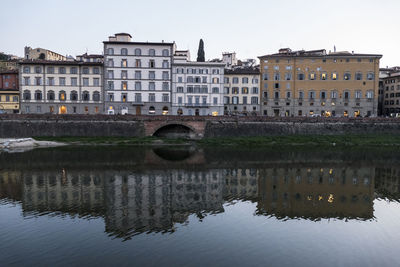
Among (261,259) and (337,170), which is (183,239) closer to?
(261,259)

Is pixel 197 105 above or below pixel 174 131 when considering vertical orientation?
above

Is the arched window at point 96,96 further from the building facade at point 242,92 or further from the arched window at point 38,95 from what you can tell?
the building facade at point 242,92

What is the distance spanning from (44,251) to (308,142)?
55403 mm

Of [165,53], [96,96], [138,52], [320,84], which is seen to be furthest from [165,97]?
[320,84]

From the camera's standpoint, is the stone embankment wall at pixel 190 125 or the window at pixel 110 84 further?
the window at pixel 110 84

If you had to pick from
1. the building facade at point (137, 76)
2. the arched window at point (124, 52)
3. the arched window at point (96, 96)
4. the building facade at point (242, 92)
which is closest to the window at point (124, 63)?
the building facade at point (137, 76)

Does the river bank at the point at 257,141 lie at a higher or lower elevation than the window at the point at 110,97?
lower

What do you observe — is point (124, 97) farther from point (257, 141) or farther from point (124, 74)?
point (257, 141)

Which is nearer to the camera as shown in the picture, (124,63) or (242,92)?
(124,63)

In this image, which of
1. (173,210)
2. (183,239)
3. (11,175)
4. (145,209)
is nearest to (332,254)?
(183,239)

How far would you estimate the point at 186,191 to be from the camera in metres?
31.3

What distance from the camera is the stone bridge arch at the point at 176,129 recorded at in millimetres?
66688

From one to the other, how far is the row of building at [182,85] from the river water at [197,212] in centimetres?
3396

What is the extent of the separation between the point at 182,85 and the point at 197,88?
11.7ft
